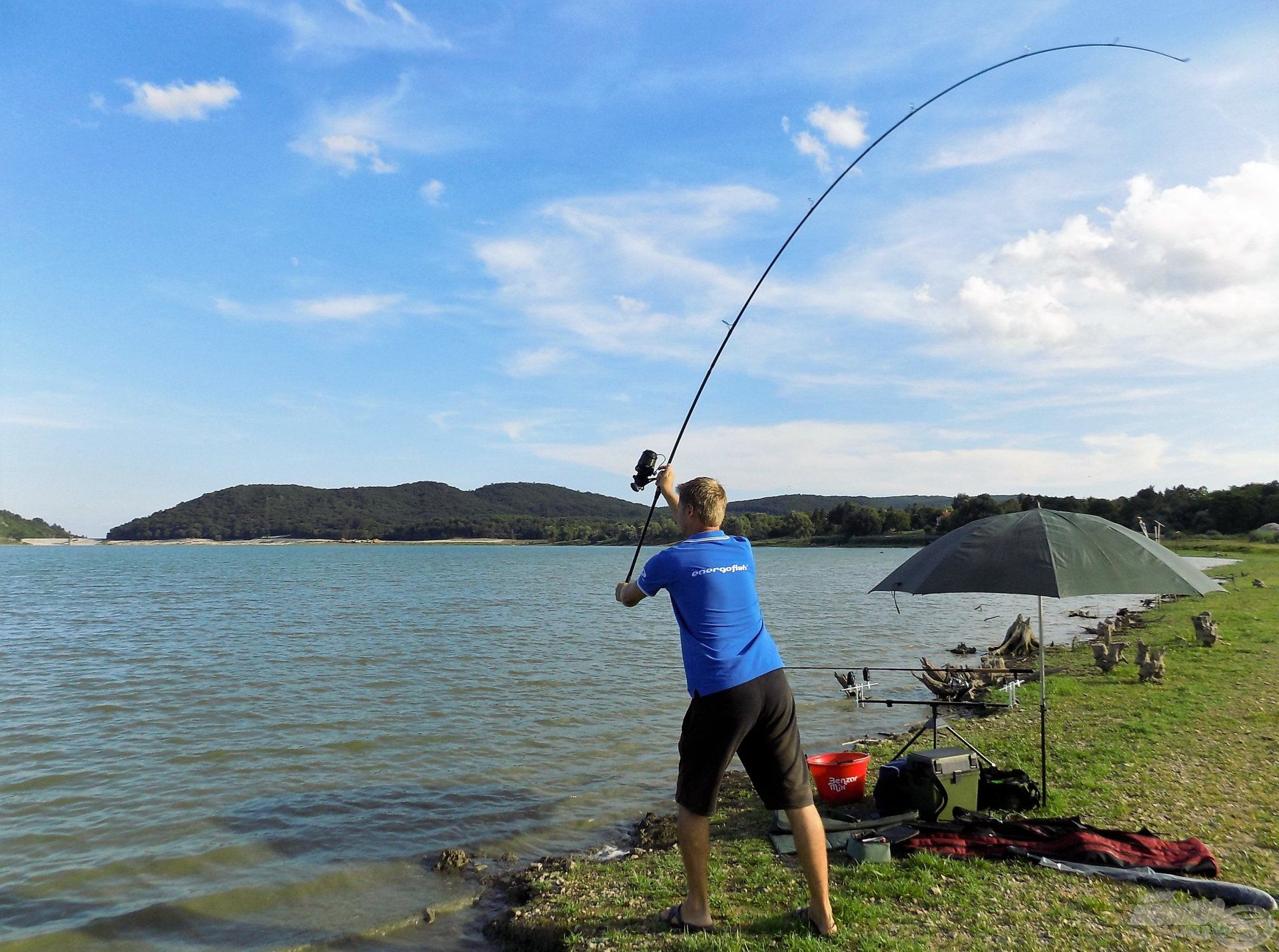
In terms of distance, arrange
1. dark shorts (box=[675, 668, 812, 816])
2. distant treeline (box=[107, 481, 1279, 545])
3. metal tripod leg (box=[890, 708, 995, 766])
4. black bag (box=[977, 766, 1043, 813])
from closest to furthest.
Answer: dark shorts (box=[675, 668, 812, 816]) < black bag (box=[977, 766, 1043, 813]) < metal tripod leg (box=[890, 708, 995, 766]) < distant treeline (box=[107, 481, 1279, 545])

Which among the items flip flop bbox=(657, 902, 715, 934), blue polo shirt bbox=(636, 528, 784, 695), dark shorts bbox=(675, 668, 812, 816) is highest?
blue polo shirt bbox=(636, 528, 784, 695)

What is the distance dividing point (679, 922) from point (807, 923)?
81 cm

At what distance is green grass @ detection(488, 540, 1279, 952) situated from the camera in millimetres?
4738

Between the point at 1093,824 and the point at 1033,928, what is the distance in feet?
7.59

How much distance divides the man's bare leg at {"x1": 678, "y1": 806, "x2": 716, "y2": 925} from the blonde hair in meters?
1.66

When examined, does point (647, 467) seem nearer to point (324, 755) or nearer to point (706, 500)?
point (706, 500)

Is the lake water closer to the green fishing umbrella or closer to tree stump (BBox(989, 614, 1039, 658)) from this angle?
tree stump (BBox(989, 614, 1039, 658))

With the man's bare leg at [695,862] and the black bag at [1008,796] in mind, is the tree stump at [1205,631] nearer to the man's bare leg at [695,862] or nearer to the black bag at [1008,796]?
the black bag at [1008,796]

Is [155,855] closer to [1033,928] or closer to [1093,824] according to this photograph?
[1033,928]

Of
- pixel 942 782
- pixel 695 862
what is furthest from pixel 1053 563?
pixel 695 862

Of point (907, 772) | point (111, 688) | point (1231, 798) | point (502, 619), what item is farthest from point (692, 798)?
point (502, 619)

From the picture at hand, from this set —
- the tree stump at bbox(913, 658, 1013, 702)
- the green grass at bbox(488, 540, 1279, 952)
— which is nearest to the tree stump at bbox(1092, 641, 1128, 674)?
the tree stump at bbox(913, 658, 1013, 702)

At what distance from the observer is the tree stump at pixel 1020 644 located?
20.8 m

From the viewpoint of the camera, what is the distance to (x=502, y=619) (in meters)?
32.1
